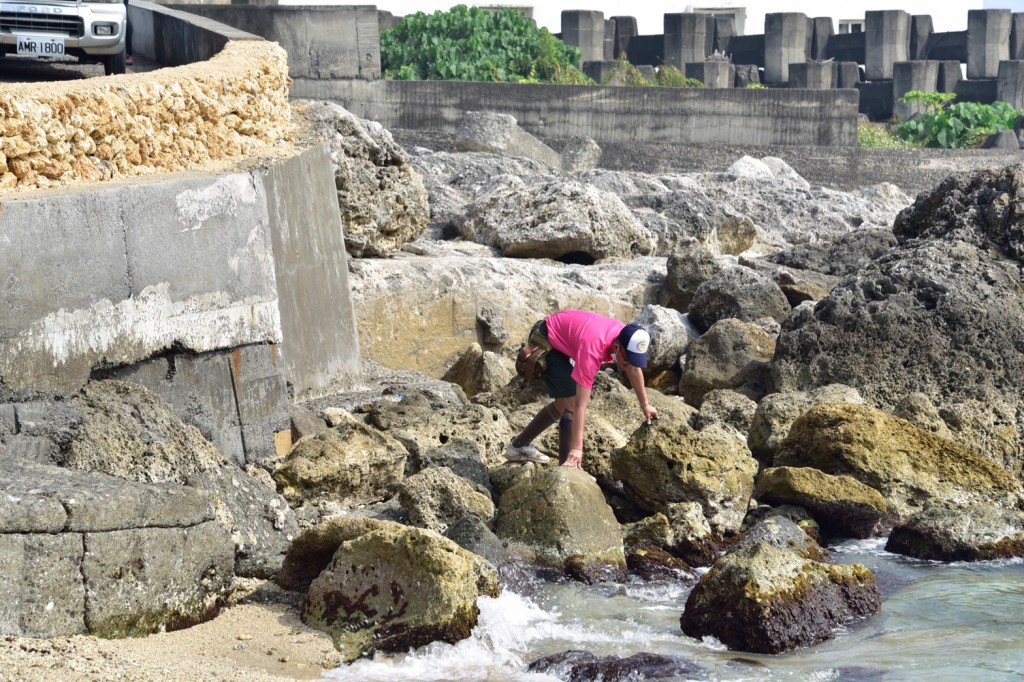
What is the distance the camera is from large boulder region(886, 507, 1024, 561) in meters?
7.66

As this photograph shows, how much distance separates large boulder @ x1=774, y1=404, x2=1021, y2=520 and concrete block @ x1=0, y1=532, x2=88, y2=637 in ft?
14.8

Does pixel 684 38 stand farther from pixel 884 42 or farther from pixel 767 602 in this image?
pixel 767 602

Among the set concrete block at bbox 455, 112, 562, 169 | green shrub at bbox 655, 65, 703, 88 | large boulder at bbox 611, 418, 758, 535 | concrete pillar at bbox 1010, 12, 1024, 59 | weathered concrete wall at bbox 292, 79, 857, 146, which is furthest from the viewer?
concrete pillar at bbox 1010, 12, 1024, 59

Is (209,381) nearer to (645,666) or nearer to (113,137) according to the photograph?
(113,137)

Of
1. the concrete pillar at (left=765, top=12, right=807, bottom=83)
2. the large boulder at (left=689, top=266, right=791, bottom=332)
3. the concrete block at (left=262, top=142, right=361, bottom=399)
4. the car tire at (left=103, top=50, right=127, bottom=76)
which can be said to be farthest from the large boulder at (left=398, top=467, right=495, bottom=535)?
the concrete pillar at (left=765, top=12, right=807, bottom=83)

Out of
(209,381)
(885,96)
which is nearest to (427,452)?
(209,381)

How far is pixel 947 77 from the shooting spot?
32.7 m

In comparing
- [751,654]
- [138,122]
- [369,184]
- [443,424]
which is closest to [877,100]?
[369,184]

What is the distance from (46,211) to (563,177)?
30.1 ft

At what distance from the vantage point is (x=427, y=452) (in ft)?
27.0

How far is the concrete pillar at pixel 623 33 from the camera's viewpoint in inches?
1268

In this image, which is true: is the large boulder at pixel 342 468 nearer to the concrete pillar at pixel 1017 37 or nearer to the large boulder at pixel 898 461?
the large boulder at pixel 898 461

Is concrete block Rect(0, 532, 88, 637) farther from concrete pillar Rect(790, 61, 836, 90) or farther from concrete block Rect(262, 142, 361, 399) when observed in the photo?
concrete pillar Rect(790, 61, 836, 90)

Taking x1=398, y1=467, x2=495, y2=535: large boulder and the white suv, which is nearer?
x1=398, y1=467, x2=495, y2=535: large boulder
